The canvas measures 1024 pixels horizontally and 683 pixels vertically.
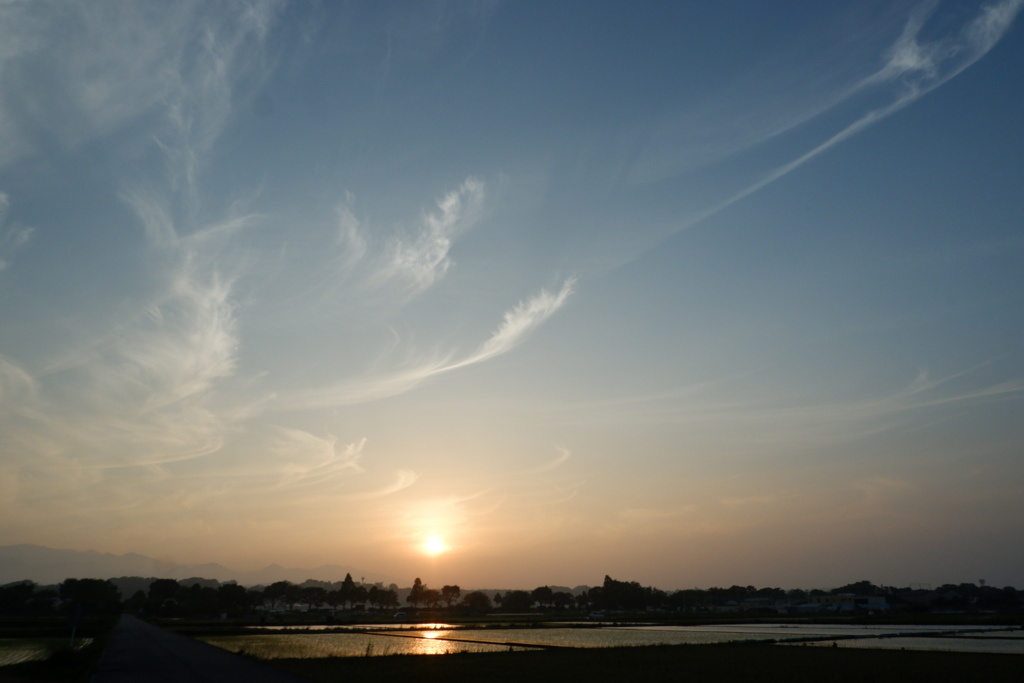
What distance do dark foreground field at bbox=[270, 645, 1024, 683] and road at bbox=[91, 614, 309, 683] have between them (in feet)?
8.19

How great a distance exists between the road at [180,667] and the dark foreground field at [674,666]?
2.50m

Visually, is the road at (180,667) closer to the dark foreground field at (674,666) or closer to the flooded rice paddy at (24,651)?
the dark foreground field at (674,666)

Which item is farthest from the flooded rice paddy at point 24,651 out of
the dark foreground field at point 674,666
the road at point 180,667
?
the dark foreground field at point 674,666

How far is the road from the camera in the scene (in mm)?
31781

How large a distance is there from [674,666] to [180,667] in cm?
3074

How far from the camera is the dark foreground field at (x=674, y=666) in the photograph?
3756cm

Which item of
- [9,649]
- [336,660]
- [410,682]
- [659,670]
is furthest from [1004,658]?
[9,649]

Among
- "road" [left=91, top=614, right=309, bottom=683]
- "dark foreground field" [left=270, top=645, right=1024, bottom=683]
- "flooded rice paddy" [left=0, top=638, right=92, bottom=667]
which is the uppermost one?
"road" [left=91, top=614, right=309, bottom=683]

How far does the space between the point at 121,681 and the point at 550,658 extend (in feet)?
99.4

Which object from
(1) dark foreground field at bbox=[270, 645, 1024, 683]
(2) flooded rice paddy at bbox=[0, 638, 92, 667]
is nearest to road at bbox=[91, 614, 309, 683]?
(1) dark foreground field at bbox=[270, 645, 1024, 683]

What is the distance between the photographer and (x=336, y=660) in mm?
48156

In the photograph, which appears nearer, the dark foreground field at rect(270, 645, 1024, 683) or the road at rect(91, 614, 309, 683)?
the road at rect(91, 614, 309, 683)

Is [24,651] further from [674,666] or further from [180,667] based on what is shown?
[674,666]

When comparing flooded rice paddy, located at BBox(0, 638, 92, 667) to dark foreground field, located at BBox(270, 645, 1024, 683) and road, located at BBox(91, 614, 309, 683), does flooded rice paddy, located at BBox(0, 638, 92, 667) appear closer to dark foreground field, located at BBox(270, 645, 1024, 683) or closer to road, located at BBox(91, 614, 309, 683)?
road, located at BBox(91, 614, 309, 683)
